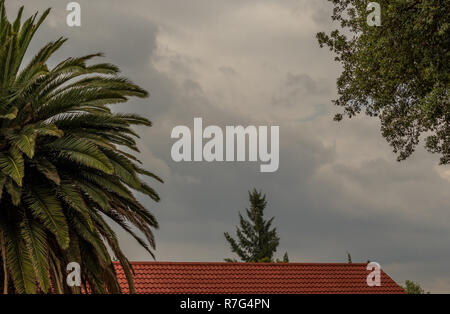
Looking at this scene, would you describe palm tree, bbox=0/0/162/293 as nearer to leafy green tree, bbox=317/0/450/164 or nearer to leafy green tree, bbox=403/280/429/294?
leafy green tree, bbox=317/0/450/164

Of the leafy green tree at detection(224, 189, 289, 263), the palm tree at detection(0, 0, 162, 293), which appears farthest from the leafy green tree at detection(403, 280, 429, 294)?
the palm tree at detection(0, 0, 162, 293)

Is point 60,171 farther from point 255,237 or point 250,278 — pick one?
point 255,237

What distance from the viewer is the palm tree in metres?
14.5

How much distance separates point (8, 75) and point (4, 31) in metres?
1.98

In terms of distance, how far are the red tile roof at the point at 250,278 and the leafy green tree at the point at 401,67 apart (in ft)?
20.3

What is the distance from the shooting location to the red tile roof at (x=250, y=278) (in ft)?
79.3

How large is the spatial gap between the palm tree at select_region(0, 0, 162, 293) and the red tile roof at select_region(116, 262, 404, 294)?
6554 mm

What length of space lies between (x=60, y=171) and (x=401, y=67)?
11527 mm

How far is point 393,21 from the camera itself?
18.8 m

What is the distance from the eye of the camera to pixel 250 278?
25.3 m

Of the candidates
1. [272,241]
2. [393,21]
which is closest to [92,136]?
[393,21]

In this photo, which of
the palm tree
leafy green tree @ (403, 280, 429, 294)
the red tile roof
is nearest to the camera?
the palm tree

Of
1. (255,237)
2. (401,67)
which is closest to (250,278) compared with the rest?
(401,67)
